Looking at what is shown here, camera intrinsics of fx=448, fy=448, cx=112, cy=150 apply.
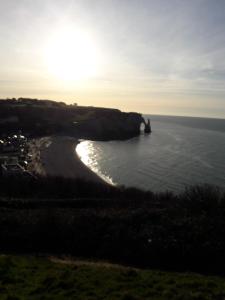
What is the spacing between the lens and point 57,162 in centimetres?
7069

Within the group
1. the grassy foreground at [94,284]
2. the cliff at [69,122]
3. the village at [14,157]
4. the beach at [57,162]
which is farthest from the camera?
the cliff at [69,122]

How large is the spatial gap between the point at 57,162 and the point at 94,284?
2265 inches

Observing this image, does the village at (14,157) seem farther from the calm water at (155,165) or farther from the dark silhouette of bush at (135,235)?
the dark silhouette of bush at (135,235)

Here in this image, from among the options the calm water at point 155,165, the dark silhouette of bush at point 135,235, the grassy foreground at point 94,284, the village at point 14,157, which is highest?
A: the grassy foreground at point 94,284

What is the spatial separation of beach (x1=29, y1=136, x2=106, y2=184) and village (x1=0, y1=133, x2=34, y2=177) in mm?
1134

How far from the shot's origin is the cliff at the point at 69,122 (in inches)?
4648

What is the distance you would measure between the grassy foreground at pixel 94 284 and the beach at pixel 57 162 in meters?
33.6

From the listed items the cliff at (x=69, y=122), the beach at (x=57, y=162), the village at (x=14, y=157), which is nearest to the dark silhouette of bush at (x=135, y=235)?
the village at (x=14, y=157)

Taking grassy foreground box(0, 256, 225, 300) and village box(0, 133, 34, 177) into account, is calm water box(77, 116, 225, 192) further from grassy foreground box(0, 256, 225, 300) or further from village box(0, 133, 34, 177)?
grassy foreground box(0, 256, 225, 300)

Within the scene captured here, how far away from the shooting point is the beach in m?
58.8

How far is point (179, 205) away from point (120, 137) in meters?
102

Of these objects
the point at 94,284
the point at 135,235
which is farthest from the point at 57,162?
the point at 94,284

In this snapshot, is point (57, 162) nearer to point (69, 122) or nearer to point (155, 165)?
point (155, 165)

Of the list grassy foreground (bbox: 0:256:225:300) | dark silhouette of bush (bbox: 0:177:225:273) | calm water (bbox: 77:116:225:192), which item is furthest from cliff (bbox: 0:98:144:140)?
grassy foreground (bbox: 0:256:225:300)
